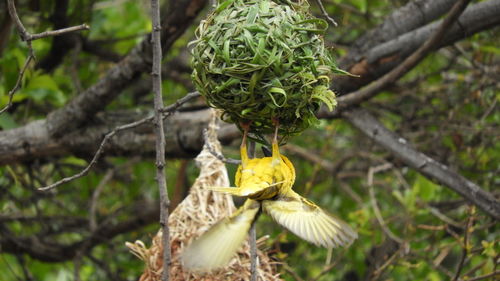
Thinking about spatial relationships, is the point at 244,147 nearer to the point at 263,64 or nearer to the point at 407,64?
the point at 263,64

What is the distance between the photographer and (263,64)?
208 centimetres

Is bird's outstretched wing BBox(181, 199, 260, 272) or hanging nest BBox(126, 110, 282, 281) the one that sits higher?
bird's outstretched wing BBox(181, 199, 260, 272)

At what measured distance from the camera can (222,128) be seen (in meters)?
3.71

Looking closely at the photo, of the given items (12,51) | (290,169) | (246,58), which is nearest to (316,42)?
(246,58)

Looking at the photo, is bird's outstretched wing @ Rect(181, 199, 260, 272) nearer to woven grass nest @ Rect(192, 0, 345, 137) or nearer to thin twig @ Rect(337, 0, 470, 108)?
woven grass nest @ Rect(192, 0, 345, 137)

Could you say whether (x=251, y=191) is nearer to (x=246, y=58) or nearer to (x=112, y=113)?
(x=246, y=58)

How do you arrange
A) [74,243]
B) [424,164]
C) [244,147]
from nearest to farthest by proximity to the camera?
[244,147], [424,164], [74,243]

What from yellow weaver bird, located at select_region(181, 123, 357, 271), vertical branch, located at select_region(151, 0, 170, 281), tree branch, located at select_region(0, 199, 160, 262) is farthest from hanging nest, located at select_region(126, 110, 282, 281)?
tree branch, located at select_region(0, 199, 160, 262)

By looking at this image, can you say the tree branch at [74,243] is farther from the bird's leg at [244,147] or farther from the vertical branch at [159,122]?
the bird's leg at [244,147]

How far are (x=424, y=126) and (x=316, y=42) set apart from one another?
253 centimetres

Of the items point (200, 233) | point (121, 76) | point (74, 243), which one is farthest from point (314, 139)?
point (200, 233)

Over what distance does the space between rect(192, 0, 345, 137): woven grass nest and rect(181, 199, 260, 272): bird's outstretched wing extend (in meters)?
0.35

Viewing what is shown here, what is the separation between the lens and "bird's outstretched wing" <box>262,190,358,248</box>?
2.04 m

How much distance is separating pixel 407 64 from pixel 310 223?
4.27ft
